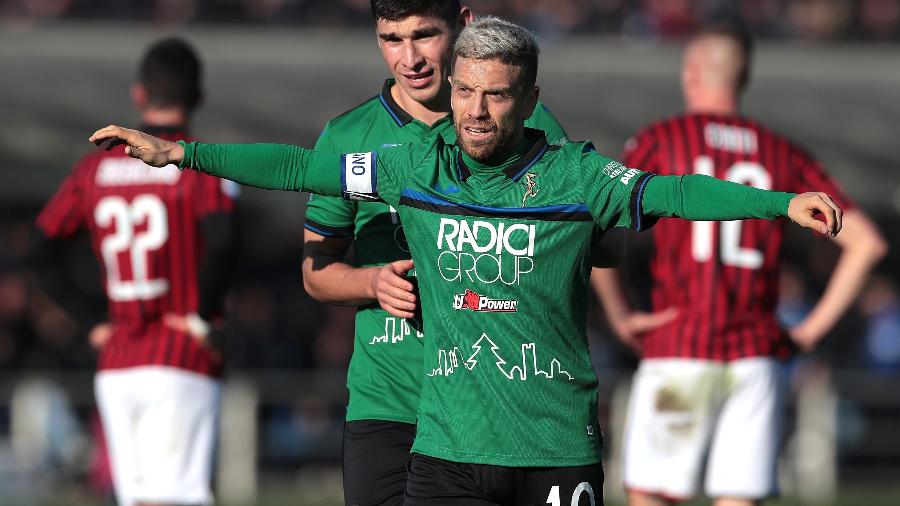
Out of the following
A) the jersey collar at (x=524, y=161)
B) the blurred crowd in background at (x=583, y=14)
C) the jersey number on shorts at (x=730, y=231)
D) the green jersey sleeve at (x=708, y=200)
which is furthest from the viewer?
the blurred crowd in background at (x=583, y=14)

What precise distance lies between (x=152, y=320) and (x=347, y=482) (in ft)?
8.24

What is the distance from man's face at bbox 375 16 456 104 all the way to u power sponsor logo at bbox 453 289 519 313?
0.97 meters

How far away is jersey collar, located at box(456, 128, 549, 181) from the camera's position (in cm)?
475

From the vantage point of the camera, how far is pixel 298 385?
16.0 m

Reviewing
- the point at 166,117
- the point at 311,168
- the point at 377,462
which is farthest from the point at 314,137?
the point at 311,168

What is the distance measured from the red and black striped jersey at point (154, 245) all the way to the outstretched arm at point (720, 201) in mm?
3433

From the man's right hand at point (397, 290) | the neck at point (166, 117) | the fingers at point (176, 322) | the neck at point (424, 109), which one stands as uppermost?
the neck at point (166, 117)

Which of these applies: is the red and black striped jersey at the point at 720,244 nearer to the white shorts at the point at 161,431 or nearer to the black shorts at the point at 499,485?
the white shorts at the point at 161,431

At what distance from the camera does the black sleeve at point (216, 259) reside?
7578mm

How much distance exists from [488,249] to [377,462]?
3.34 ft

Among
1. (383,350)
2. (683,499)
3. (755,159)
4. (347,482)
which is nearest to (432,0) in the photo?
(383,350)

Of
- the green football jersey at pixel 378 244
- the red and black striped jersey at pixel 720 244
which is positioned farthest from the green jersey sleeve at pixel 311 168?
the red and black striped jersey at pixel 720 244

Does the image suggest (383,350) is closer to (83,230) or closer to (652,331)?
(652,331)

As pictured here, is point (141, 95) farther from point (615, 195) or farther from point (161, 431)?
point (615, 195)
